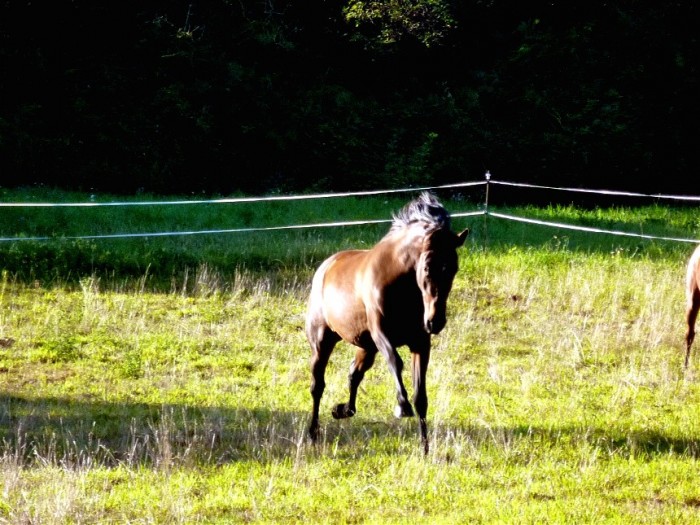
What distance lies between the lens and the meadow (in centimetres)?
605

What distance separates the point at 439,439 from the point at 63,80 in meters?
19.6

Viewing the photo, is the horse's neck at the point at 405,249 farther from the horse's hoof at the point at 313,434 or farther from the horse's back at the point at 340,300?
the horse's hoof at the point at 313,434

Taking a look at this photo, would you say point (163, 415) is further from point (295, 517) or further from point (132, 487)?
point (295, 517)

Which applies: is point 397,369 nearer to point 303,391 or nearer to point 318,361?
point 318,361

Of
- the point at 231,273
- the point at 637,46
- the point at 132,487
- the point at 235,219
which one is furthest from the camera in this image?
the point at 637,46

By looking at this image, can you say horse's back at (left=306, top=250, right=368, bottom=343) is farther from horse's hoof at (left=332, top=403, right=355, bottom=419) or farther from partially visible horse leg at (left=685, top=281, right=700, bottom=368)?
partially visible horse leg at (left=685, top=281, right=700, bottom=368)

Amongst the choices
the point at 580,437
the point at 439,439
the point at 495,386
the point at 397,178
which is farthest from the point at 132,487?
the point at 397,178

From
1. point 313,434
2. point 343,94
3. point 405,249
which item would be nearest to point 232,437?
point 313,434

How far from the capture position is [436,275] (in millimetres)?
6176

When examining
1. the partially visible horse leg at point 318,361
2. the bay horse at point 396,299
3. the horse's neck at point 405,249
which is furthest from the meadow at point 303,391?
the horse's neck at point 405,249

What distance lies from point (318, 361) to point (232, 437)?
0.84m

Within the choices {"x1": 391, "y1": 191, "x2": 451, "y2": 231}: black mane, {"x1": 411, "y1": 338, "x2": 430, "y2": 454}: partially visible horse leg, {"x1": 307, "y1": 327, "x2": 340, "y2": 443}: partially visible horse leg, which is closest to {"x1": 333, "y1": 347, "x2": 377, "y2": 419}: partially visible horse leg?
{"x1": 307, "y1": 327, "x2": 340, "y2": 443}: partially visible horse leg

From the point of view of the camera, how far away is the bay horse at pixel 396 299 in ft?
20.4

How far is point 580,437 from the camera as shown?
740 cm
